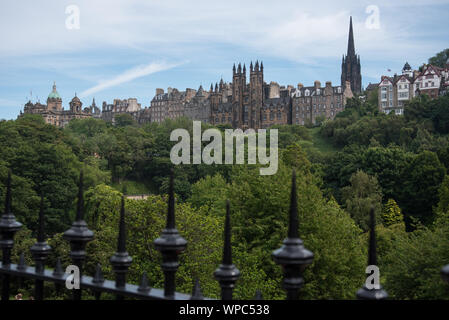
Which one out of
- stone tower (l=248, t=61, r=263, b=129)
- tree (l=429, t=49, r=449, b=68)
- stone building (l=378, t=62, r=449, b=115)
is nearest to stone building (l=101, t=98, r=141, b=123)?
stone tower (l=248, t=61, r=263, b=129)

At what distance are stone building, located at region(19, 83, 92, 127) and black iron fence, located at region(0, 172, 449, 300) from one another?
499ft

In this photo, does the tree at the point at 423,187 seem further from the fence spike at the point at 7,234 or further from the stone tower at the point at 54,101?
the stone tower at the point at 54,101

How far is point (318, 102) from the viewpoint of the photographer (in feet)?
367

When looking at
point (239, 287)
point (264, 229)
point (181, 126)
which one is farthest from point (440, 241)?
point (181, 126)

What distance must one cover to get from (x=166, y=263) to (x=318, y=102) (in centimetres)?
11116

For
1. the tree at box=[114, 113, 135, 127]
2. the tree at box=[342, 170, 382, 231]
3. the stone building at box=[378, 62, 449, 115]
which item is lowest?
the tree at box=[342, 170, 382, 231]

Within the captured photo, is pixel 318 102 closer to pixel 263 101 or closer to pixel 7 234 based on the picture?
pixel 263 101

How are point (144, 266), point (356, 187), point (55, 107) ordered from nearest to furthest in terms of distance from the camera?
point (144, 266), point (356, 187), point (55, 107)

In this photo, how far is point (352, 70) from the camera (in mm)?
128125

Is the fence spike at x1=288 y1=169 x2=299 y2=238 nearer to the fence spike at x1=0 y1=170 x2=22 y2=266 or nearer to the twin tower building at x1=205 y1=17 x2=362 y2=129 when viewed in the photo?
the fence spike at x1=0 y1=170 x2=22 y2=266

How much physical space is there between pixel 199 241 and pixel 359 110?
74642 millimetres

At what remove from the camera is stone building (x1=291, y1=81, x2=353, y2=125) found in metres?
110

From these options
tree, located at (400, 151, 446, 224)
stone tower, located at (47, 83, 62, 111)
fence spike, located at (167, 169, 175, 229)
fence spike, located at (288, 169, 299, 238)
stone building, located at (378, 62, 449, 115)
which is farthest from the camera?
stone tower, located at (47, 83, 62, 111)
